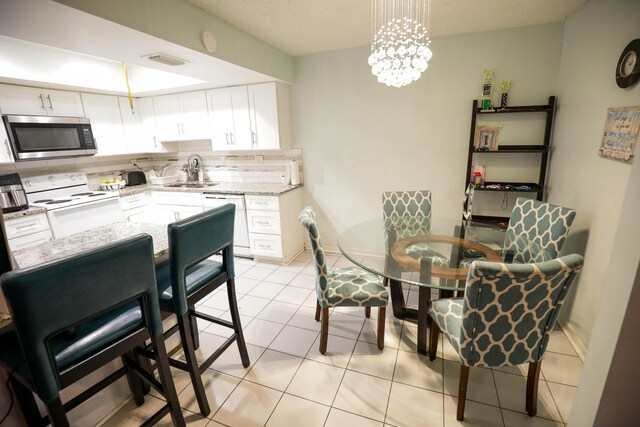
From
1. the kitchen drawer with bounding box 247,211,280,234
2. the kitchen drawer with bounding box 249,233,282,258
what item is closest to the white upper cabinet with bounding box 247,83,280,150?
the kitchen drawer with bounding box 247,211,280,234

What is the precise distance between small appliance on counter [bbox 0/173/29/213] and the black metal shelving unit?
4.60m

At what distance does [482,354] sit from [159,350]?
1.59m

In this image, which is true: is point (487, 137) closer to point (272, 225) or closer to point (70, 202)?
point (272, 225)

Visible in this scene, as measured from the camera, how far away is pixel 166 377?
1392 millimetres

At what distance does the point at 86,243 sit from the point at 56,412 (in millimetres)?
965

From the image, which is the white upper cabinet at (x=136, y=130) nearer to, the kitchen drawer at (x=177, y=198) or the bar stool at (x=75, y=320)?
the kitchen drawer at (x=177, y=198)

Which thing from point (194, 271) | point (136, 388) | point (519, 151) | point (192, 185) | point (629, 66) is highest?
point (629, 66)

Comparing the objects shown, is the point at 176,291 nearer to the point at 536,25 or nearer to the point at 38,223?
the point at 38,223

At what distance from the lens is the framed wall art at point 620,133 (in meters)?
1.59

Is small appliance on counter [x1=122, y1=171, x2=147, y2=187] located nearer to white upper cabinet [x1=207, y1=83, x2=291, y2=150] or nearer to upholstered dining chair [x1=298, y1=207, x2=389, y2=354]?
white upper cabinet [x1=207, y1=83, x2=291, y2=150]

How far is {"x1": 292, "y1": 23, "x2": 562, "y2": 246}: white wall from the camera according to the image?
2.75m

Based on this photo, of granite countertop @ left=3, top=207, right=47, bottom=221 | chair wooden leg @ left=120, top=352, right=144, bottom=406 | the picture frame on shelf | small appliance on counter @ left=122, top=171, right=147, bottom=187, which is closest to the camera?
chair wooden leg @ left=120, top=352, right=144, bottom=406

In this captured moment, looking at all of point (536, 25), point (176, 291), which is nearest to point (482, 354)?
point (176, 291)

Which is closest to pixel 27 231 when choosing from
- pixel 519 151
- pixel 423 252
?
pixel 423 252
